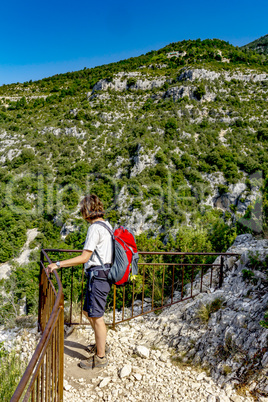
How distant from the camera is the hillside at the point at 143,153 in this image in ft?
85.2

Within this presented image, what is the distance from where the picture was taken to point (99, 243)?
2262 mm

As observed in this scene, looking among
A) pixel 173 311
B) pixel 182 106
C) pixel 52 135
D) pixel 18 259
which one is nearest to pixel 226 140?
pixel 182 106

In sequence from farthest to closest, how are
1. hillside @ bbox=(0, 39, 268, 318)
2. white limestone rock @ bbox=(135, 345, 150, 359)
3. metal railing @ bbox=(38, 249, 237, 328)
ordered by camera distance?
hillside @ bbox=(0, 39, 268, 318)
metal railing @ bbox=(38, 249, 237, 328)
white limestone rock @ bbox=(135, 345, 150, 359)

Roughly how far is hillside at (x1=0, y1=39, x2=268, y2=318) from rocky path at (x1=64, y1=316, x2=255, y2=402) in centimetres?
1427

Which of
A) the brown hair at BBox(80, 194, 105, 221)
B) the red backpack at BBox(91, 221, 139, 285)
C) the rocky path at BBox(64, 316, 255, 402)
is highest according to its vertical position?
the brown hair at BBox(80, 194, 105, 221)

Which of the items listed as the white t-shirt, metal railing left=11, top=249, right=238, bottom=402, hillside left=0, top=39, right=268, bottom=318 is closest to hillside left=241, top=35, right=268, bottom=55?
hillside left=0, top=39, right=268, bottom=318

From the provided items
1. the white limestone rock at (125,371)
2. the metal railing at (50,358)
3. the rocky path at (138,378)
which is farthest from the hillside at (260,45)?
the metal railing at (50,358)

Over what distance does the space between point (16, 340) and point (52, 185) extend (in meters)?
30.6

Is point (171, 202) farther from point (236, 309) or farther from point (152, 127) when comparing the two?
point (236, 309)

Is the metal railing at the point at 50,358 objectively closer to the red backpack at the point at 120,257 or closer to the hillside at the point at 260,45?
the red backpack at the point at 120,257

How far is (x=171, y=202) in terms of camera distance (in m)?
26.2

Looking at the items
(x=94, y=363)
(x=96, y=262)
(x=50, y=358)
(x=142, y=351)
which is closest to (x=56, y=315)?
(x=50, y=358)

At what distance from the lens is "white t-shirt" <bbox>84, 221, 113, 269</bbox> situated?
7.17 ft

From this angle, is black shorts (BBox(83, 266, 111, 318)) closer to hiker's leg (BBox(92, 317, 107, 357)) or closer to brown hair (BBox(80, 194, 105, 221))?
hiker's leg (BBox(92, 317, 107, 357))
